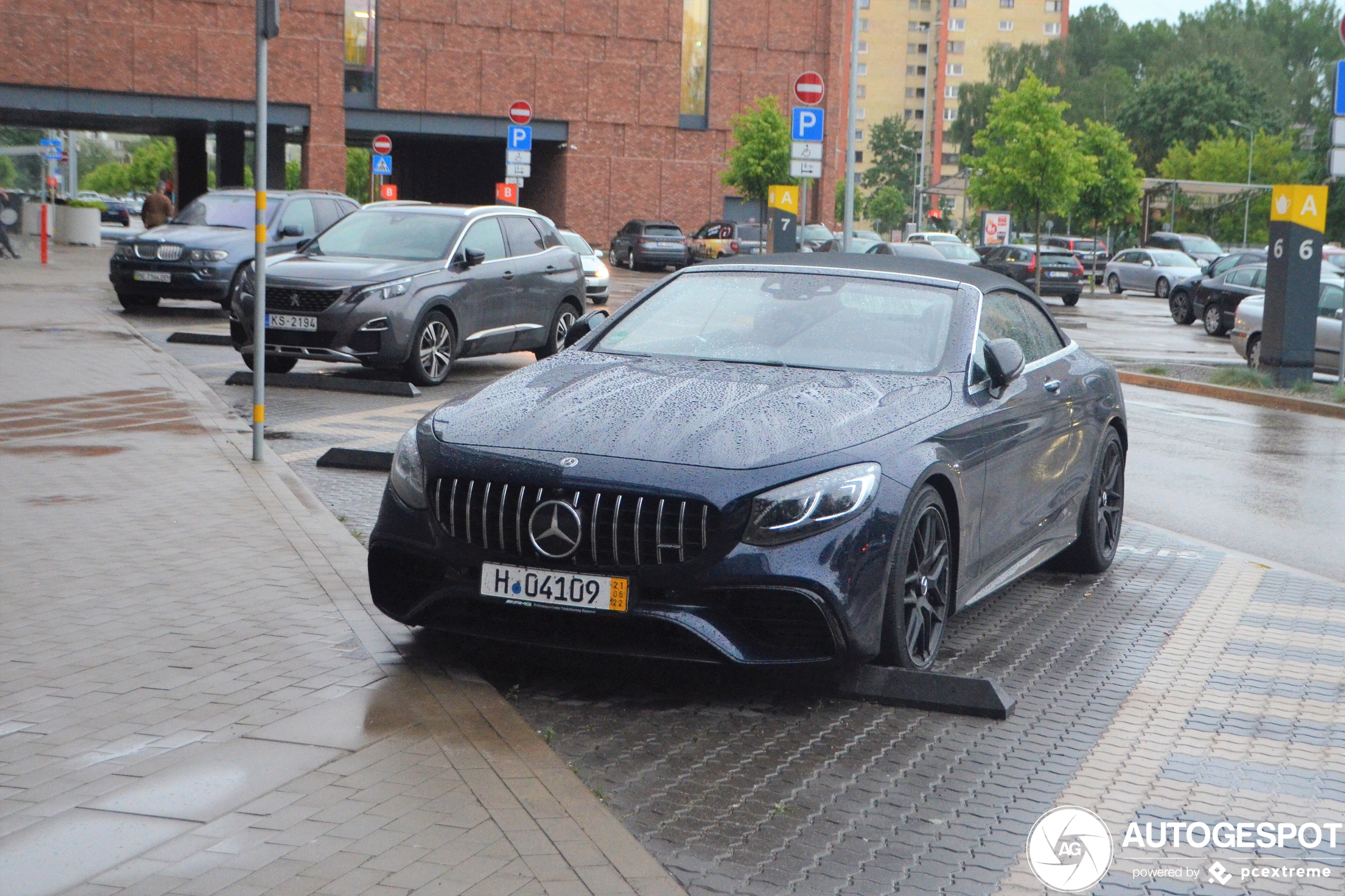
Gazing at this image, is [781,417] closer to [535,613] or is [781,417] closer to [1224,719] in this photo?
[535,613]

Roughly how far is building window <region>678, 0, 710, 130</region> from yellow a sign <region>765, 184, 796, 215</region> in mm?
34061

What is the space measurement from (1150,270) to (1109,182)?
214 inches

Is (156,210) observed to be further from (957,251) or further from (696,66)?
(696,66)

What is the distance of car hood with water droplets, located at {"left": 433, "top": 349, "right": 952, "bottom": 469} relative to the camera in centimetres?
502

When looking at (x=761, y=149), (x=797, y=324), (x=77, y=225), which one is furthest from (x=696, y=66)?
(x=797, y=324)

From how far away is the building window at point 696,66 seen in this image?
179ft

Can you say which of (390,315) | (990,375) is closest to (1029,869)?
(990,375)

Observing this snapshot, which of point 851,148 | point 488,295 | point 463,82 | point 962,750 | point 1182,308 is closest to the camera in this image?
point 962,750

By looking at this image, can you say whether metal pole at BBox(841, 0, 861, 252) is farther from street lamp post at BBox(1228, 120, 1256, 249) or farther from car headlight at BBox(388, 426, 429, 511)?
street lamp post at BBox(1228, 120, 1256, 249)

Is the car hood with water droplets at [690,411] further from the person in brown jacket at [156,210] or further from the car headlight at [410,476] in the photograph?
the person in brown jacket at [156,210]

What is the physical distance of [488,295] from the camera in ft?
50.3

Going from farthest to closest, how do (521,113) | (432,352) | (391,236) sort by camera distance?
(521,113) → (391,236) → (432,352)

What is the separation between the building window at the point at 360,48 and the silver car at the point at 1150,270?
23.8 metres

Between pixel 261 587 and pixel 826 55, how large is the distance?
52.7 m
